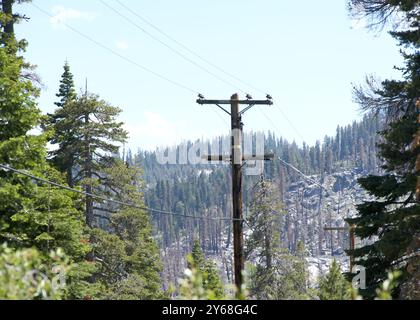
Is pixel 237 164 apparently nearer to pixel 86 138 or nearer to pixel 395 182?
pixel 395 182

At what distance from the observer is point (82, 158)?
3619 cm

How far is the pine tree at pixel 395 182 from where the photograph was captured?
653 inches

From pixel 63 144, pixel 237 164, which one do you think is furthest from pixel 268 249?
pixel 237 164

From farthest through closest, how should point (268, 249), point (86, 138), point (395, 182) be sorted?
point (268, 249) < point (86, 138) < point (395, 182)

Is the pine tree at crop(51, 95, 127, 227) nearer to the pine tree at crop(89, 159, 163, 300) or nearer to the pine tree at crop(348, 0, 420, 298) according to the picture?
the pine tree at crop(89, 159, 163, 300)

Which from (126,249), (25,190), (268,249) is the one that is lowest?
(126,249)

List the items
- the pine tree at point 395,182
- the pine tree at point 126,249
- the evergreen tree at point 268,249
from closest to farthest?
the pine tree at point 395,182, the pine tree at point 126,249, the evergreen tree at point 268,249

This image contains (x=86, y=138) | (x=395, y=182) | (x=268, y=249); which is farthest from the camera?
(x=268, y=249)

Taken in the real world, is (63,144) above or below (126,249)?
above

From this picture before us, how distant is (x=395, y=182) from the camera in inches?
699

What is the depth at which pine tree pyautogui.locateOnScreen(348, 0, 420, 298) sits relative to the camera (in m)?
16.6

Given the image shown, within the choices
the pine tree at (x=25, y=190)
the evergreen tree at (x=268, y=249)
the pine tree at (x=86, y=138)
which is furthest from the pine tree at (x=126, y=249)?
the pine tree at (x=25, y=190)

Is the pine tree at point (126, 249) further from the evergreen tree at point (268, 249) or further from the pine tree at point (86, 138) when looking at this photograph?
the evergreen tree at point (268, 249)
